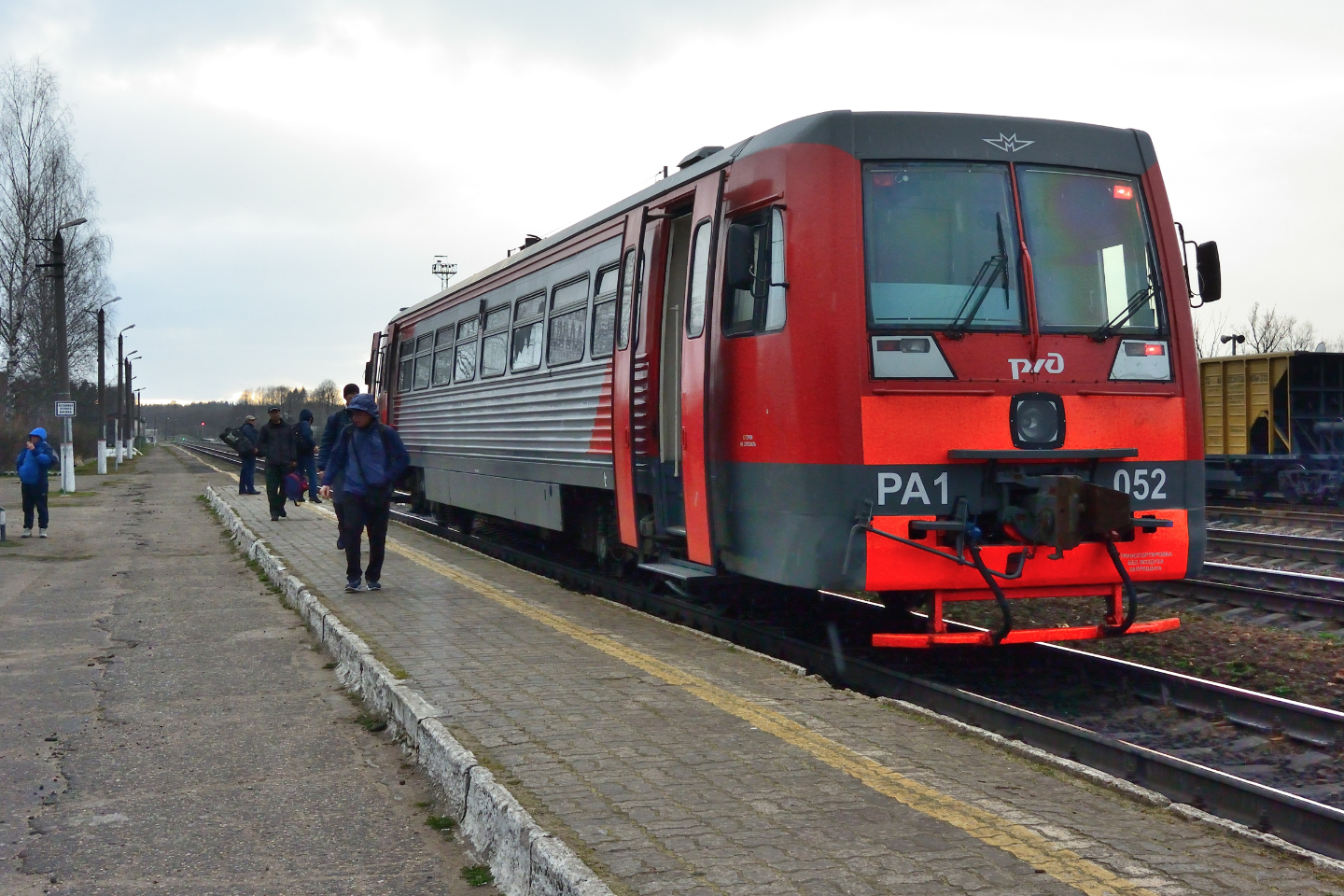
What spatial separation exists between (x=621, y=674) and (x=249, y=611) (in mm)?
4938

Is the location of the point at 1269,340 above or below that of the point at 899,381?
above

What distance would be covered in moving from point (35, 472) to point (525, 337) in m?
8.71

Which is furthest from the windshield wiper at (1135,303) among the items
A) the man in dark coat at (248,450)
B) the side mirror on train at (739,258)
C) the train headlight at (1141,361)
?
the man in dark coat at (248,450)

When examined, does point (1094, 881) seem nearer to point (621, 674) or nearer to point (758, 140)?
point (621, 674)

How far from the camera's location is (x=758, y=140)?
7.57 m

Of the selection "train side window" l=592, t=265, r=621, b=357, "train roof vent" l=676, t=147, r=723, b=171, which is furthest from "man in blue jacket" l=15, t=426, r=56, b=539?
"train roof vent" l=676, t=147, r=723, b=171

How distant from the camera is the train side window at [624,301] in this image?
9.43m

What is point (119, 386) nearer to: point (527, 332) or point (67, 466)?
point (67, 466)

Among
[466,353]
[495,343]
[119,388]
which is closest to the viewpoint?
[495,343]

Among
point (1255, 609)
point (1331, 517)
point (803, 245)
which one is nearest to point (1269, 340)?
point (1331, 517)

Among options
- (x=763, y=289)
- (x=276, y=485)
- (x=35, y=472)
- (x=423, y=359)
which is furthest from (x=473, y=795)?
(x=35, y=472)

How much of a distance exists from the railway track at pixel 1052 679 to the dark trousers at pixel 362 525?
194 cm

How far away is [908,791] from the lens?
14.7 feet

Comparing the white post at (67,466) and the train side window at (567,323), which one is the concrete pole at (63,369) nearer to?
the white post at (67,466)
